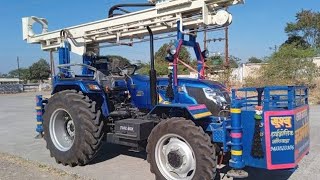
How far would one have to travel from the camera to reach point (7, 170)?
288 inches

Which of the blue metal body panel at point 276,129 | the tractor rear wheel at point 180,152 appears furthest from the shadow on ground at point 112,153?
the blue metal body panel at point 276,129

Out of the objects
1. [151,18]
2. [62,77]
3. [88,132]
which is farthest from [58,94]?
[151,18]

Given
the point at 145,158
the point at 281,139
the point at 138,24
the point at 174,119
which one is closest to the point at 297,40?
the point at 145,158

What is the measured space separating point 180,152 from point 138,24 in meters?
2.81

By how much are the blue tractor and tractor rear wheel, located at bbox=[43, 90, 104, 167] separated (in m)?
0.02

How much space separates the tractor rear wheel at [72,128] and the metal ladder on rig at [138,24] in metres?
1.42

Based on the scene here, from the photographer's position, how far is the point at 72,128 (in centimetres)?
817

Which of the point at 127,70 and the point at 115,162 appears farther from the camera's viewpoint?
the point at 127,70

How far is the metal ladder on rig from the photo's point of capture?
6.61 m

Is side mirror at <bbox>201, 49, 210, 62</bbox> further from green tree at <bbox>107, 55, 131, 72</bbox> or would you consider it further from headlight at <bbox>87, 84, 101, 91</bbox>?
headlight at <bbox>87, 84, 101, 91</bbox>

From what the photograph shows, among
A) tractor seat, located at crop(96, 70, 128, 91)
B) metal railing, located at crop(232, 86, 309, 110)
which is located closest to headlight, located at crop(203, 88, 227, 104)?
metal railing, located at crop(232, 86, 309, 110)

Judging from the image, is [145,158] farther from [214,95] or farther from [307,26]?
[307,26]

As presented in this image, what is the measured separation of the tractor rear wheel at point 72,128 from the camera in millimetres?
7301

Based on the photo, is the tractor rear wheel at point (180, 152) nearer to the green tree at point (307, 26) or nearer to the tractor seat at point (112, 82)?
the tractor seat at point (112, 82)
